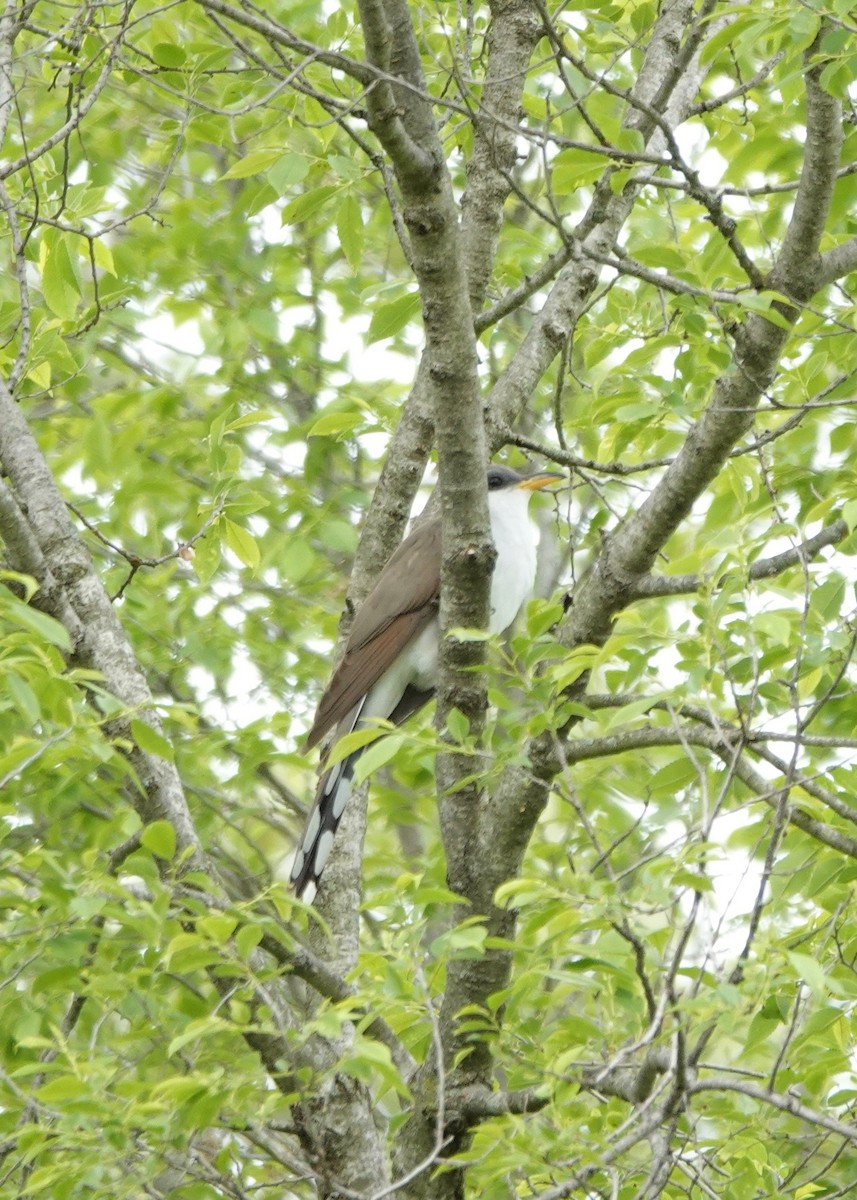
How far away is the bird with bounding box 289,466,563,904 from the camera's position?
4.84 metres

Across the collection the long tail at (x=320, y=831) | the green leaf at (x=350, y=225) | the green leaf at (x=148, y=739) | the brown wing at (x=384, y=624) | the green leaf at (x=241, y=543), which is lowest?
the green leaf at (x=148, y=739)

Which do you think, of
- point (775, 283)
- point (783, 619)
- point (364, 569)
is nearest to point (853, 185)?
point (775, 283)

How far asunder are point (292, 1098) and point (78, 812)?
12.5 ft

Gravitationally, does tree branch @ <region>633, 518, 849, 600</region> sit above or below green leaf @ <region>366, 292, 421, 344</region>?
below

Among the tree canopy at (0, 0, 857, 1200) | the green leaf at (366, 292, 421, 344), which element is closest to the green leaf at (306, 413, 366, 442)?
the tree canopy at (0, 0, 857, 1200)

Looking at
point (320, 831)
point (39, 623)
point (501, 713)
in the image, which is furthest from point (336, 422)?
point (39, 623)

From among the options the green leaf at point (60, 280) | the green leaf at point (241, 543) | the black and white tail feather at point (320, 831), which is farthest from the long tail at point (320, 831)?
the green leaf at point (60, 280)

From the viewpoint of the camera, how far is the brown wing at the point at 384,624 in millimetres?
5242

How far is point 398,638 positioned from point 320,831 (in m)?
0.90

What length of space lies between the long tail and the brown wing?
0.38 metres

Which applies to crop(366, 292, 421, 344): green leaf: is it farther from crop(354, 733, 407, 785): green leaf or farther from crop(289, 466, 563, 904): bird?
crop(354, 733, 407, 785): green leaf

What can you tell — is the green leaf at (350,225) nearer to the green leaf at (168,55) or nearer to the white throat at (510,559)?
the green leaf at (168,55)

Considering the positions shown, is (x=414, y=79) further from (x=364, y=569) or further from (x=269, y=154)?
(x=364, y=569)

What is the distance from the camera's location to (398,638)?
5398mm
